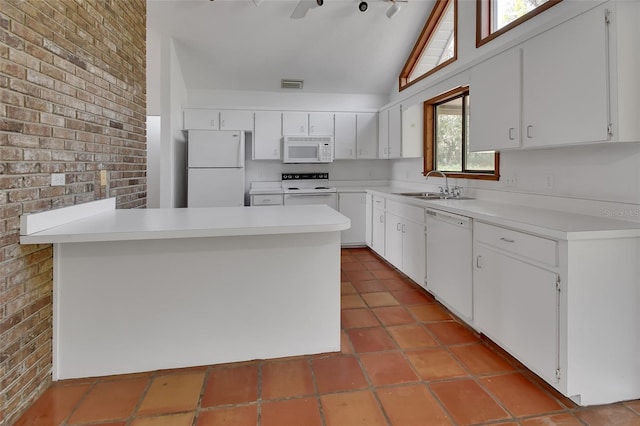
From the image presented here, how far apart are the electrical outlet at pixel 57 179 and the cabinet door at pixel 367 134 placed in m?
4.25

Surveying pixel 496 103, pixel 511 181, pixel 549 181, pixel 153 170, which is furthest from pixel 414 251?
pixel 153 170

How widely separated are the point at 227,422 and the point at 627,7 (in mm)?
2829

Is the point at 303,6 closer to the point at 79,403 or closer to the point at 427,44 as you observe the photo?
the point at 427,44

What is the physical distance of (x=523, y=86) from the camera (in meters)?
2.51

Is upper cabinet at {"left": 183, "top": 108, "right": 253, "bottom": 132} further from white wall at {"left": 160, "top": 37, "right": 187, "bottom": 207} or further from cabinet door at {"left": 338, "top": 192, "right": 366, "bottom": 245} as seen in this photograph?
cabinet door at {"left": 338, "top": 192, "right": 366, "bottom": 245}

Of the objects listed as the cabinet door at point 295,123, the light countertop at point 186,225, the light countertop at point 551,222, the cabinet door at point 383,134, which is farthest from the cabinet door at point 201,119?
the light countertop at point 551,222

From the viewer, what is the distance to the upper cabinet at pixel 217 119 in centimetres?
520

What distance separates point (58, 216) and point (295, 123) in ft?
12.9

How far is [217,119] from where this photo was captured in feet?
17.2

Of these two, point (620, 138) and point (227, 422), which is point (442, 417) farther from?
point (620, 138)

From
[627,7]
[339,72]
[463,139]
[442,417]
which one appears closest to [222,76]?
[339,72]

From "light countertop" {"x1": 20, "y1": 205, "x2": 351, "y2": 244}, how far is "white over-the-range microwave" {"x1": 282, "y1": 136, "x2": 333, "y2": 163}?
9.55ft

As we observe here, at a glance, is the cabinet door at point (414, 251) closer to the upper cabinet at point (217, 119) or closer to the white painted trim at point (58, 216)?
the white painted trim at point (58, 216)

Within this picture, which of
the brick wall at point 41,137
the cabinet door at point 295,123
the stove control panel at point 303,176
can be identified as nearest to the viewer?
the brick wall at point 41,137
